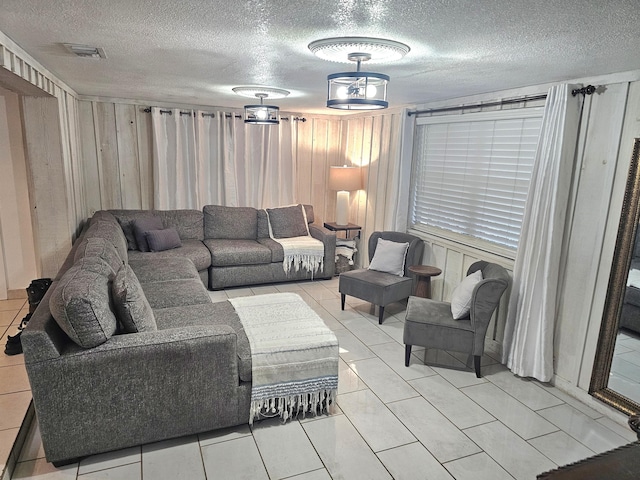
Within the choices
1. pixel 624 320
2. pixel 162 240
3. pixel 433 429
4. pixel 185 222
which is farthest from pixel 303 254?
pixel 624 320

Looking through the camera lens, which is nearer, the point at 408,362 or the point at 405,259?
the point at 408,362

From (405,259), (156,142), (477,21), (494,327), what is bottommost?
(494,327)

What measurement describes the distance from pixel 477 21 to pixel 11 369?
3575 mm

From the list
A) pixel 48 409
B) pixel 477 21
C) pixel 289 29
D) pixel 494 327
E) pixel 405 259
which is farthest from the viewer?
pixel 405 259

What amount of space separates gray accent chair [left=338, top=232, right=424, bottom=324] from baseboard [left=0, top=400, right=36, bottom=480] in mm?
2775

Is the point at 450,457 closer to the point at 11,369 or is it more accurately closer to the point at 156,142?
the point at 11,369

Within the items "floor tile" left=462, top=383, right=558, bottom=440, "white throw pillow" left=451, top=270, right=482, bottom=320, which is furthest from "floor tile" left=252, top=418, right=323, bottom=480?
"white throw pillow" left=451, top=270, right=482, bottom=320

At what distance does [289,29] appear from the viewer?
1.93 m

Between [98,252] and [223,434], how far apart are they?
58.3 inches

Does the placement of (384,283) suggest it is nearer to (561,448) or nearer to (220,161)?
(561,448)

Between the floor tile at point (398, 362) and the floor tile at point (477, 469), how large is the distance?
89 cm

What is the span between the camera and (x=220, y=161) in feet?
18.8

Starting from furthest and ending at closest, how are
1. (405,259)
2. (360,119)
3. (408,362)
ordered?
(360,119) → (405,259) → (408,362)

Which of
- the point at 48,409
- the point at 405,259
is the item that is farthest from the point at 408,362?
the point at 48,409
